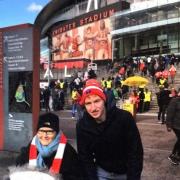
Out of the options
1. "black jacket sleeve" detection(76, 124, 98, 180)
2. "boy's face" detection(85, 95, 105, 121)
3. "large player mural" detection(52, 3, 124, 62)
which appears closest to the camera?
"boy's face" detection(85, 95, 105, 121)

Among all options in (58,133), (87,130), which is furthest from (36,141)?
(87,130)

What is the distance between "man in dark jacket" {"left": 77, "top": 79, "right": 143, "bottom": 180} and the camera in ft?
11.7

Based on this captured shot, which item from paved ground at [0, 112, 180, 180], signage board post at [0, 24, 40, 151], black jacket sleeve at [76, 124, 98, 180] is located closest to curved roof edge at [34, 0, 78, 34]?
paved ground at [0, 112, 180, 180]

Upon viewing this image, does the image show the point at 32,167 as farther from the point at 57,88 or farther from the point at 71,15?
the point at 71,15

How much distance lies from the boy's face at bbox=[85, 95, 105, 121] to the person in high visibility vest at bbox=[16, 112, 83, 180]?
26cm

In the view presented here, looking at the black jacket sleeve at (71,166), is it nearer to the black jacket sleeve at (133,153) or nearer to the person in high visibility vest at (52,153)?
the person in high visibility vest at (52,153)

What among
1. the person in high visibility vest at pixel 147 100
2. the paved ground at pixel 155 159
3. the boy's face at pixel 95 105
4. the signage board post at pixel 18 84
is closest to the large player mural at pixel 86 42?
the person in high visibility vest at pixel 147 100

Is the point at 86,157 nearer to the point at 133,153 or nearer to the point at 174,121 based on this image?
the point at 133,153

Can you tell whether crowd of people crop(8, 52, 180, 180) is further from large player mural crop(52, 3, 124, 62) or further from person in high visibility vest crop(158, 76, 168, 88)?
large player mural crop(52, 3, 124, 62)

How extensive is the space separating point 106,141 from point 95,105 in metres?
0.28

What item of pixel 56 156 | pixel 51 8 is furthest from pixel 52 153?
pixel 51 8

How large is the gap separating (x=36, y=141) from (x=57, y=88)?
29298 millimetres

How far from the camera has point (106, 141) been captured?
3621mm

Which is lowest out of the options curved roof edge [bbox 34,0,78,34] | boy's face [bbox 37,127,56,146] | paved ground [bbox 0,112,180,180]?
paved ground [bbox 0,112,180,180]
